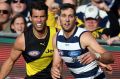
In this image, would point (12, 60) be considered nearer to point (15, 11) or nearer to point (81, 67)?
point (81, 67)

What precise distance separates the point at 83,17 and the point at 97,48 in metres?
3.00

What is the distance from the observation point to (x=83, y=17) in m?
9.19

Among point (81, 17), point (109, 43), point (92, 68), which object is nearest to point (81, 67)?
point (92, 68)

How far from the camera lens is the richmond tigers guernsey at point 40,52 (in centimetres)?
732

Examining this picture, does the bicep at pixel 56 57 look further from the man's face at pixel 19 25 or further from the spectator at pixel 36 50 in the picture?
the man's face at pixel 19 25

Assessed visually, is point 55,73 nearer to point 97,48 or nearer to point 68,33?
point 68,33

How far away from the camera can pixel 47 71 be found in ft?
24.4

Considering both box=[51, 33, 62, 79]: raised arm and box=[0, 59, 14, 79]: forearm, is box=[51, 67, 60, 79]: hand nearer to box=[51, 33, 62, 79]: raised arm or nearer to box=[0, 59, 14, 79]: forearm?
box=[51, 33, 62, 79]: raised arm

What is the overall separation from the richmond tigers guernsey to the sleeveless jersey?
2.06ft

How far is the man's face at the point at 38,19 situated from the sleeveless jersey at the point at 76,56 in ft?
1.61

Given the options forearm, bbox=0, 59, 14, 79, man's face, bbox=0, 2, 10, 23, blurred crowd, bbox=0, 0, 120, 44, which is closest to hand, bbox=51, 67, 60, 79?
forearm, bbox=0, 59, 14, 79

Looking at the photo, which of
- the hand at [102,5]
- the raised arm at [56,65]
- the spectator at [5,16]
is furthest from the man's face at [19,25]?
the raised arm at [56,65]

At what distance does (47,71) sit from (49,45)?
419 millimetres

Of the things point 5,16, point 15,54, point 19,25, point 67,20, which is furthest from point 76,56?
point 5,16
